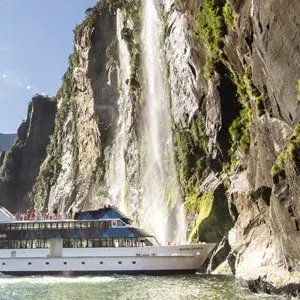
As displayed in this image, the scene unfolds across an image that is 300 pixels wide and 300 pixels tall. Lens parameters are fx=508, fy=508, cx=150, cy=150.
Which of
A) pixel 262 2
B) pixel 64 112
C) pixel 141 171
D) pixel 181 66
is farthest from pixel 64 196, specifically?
pixel 262 2

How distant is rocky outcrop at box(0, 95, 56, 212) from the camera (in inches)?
4718

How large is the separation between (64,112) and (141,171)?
41.9 metres

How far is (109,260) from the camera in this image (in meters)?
43.0

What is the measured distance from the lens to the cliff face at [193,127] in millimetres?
25250

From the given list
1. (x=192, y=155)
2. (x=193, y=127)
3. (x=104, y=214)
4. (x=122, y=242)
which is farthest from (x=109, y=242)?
(x=193, y=127)

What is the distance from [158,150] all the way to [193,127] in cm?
1172

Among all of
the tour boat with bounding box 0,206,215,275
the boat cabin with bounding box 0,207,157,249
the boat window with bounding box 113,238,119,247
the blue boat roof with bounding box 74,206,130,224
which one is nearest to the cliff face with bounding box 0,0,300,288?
the tour boat with bounding box 0,206,215,275

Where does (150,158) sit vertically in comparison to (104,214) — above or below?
above

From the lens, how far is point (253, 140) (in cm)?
3600

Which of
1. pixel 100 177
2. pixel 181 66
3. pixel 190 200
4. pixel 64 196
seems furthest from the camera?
pixel 64 196

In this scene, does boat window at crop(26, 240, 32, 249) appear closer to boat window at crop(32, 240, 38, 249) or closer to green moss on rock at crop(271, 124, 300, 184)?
boat window at crop(32, 240, 38, 249)

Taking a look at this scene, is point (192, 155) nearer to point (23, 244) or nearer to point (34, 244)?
point (34, 244)

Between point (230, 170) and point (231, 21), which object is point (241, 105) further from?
point (231, 21)

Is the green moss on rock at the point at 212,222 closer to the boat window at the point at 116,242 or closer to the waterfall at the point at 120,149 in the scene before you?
the boat window at the point at 116,242
